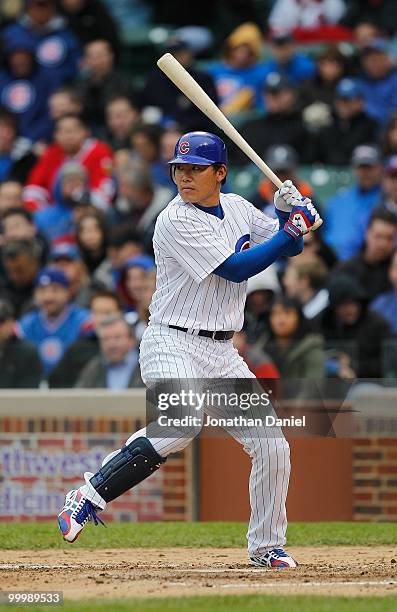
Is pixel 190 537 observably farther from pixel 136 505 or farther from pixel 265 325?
pixel 265 325

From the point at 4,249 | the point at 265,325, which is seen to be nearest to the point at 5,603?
the point at 265,325

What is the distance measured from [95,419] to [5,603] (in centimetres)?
432

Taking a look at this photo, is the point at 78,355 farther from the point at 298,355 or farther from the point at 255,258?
the point at 255,258

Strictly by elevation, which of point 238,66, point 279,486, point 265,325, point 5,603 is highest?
point 238,66

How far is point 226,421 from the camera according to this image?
645 cm

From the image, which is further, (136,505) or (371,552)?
(136,505)

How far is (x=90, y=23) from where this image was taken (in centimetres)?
1493

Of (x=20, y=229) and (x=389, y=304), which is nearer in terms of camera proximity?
(x=389, y=304)

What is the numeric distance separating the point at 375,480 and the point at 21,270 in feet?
12.1

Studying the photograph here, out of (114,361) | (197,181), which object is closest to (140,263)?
(114,361)

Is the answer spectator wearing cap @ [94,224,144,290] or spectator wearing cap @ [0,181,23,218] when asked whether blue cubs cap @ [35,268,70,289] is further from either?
spectator wearing cap @ [0,181,23,218]

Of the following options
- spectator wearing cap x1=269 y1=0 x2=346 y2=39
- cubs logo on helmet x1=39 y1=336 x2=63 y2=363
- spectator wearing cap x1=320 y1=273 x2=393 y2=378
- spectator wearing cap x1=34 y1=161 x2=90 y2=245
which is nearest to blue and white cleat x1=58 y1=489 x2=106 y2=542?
spectator wearing cap x1=320 y1=273 x2=393 y2=378

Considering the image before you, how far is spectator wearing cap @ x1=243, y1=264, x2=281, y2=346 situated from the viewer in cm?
1012

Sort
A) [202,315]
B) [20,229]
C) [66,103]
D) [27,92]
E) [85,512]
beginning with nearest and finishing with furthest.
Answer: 1. [85,512]
2. [202,315]
3. [20,229]
4. [66,103]
5. [27,92]
